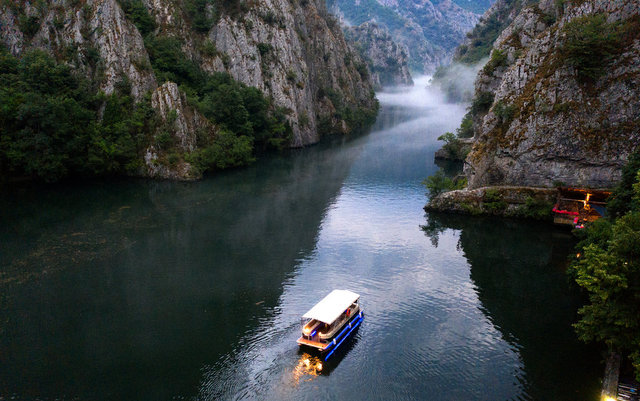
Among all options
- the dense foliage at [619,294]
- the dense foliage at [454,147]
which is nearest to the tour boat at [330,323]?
the dense foliage at [619,294]

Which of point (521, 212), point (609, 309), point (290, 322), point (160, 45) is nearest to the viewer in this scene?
point (609, 309)

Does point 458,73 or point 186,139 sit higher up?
point 458,73

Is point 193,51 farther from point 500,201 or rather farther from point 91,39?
point 500,201

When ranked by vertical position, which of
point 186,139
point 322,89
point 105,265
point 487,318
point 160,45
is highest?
point 160,45

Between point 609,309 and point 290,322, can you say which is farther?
point 290,322

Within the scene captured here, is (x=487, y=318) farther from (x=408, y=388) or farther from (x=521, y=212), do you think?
(x=521, y=212)

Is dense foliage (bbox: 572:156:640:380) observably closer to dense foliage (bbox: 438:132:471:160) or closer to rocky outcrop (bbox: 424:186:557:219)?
rocky outcrop (bbox: 424:186:557:219)

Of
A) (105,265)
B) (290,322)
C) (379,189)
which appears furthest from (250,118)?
(290,322)

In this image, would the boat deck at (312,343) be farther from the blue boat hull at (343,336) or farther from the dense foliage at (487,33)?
the dense foliage at (487,33)
